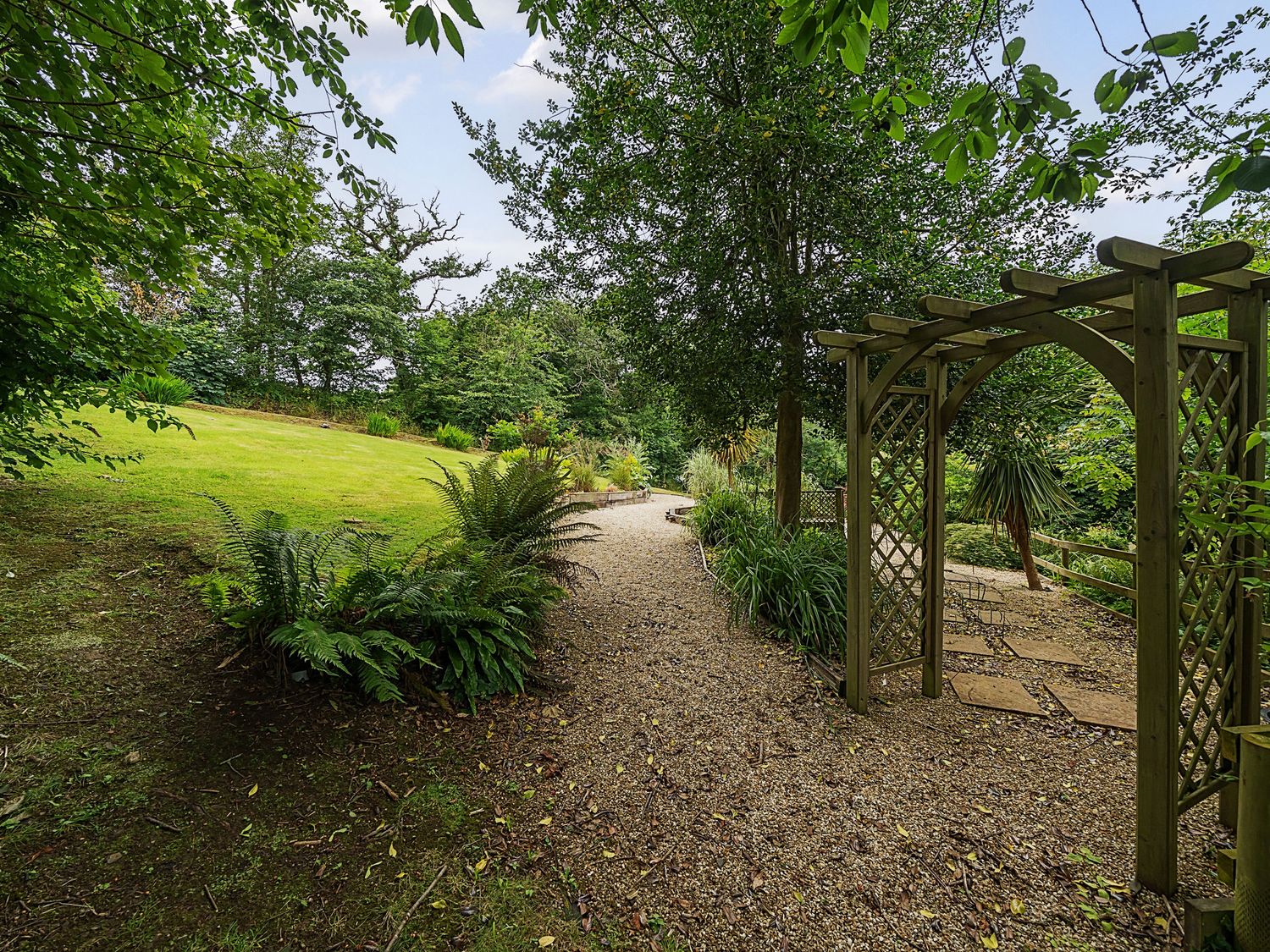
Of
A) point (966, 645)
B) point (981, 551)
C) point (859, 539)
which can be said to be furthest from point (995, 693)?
point (981, 551)

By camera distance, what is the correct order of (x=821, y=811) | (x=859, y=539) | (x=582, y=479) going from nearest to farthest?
(x=821, y=811)
(x=859, y=539)
(x=582, y=479)

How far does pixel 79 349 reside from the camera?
7.42ft

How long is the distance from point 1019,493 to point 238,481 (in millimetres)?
7931

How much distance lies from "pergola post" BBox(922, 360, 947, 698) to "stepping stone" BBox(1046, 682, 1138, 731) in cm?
69

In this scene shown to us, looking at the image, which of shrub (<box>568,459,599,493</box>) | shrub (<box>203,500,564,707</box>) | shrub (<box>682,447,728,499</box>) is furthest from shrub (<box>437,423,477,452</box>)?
shrub (<box>203,500,564,707</box>)

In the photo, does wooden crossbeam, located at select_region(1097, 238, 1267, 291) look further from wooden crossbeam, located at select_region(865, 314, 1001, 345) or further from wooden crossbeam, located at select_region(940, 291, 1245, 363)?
wooden crossbeam, located at select_region(865, 314, 1001, 345)

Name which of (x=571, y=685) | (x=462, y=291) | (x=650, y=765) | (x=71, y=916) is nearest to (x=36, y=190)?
(x=71, y=916)

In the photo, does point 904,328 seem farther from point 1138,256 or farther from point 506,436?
point 506,436

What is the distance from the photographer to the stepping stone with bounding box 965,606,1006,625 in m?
4.41

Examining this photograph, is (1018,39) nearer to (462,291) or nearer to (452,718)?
(452,718)

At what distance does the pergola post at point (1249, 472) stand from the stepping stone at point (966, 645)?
5.65 feet

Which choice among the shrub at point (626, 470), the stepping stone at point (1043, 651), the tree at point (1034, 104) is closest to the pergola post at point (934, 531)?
the stepping stone at point (1043, 651)

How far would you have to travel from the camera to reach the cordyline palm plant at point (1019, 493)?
16.4ft

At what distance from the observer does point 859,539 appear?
2.94m
